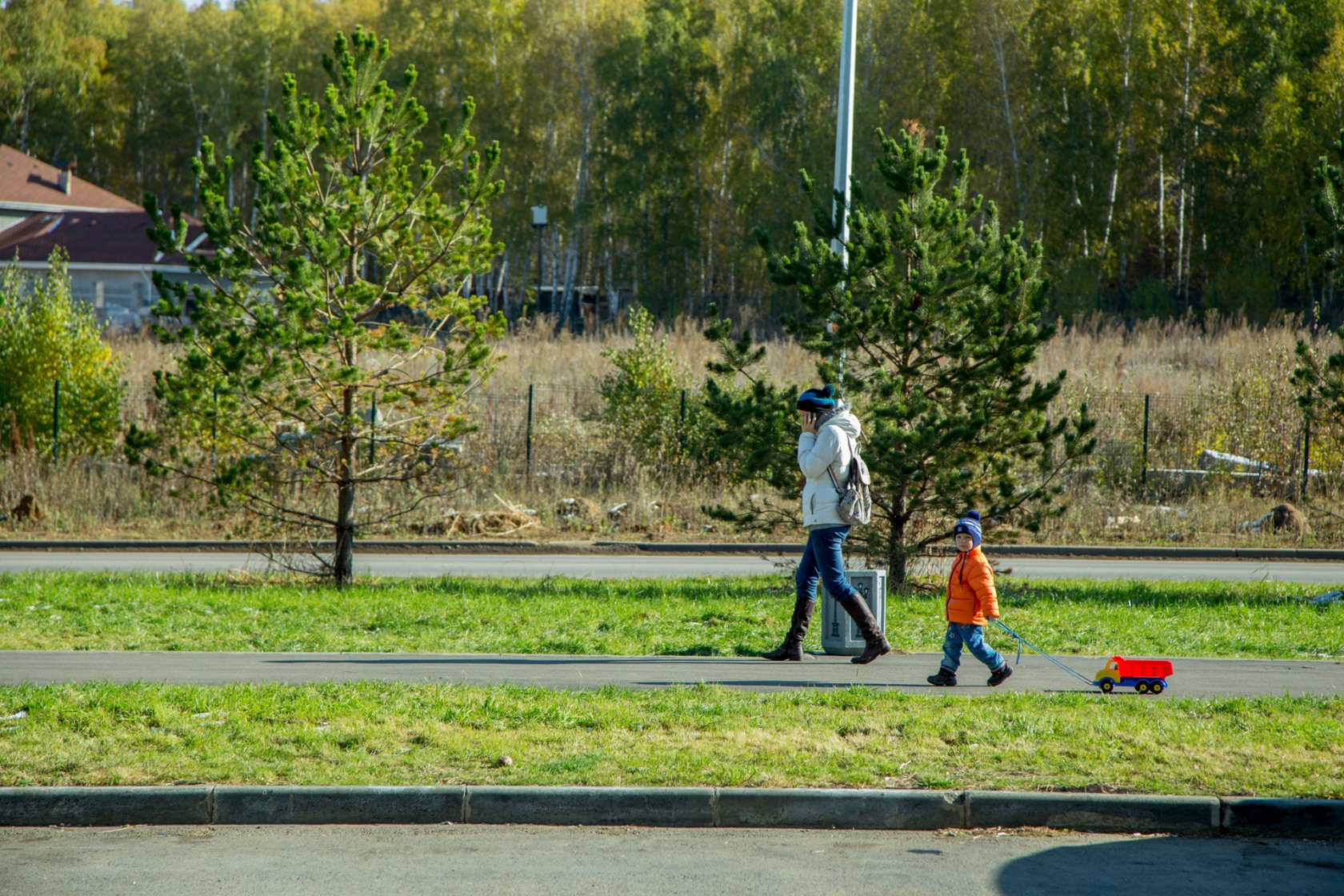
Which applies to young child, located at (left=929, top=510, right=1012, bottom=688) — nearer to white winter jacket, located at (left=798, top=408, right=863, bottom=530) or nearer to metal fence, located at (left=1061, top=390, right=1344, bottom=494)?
white winter jacket, located at (left=798, top=408, right=863, bottom=530)

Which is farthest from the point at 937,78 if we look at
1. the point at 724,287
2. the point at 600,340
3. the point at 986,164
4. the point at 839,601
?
the point at 839,601

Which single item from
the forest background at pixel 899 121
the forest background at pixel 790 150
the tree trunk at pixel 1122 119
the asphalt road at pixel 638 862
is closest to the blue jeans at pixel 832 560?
the asphalt road at pixel 638 862

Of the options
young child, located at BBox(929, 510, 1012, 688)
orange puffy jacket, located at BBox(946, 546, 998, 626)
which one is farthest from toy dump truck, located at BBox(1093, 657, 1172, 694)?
orange puffy jacket, located at BBox(946, 546, 998, 626)

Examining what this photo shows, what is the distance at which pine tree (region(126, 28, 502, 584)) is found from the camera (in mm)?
12344

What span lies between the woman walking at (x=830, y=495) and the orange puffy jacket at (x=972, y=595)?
2.69 feet

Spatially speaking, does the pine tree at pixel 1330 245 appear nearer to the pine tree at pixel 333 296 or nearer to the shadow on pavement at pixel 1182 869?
the pine tree at pixel 333 296

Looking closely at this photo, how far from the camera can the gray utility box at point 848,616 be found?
9.65 metres

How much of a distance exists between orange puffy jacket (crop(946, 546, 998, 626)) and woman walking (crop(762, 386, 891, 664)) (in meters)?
0.82

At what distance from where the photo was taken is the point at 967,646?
8.52 metres

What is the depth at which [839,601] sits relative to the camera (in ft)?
30.1

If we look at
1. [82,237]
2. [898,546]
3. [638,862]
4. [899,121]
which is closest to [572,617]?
[898,546]

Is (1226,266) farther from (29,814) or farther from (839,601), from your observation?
(29,814)

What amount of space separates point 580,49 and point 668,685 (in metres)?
48.5

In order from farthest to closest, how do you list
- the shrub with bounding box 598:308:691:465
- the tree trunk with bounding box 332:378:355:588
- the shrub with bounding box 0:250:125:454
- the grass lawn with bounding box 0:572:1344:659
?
the shrub with bounding box 598:308:691:465 → the shrub with bounding box 0:250:125:454 → the tree trunk with bounding box 332:378:355:588 → the grass lawn with bounding box 0:572:1344:659
